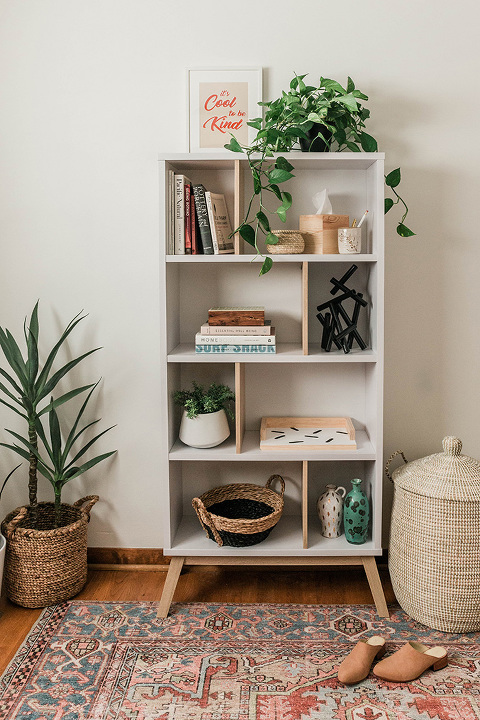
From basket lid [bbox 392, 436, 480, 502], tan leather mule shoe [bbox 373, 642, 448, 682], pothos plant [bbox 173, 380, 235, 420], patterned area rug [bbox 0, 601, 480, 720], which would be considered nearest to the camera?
patterned area rug [bbox 0, 601, 480, 720]

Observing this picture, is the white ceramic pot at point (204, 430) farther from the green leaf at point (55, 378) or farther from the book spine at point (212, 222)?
the book spine at point (212, 222)

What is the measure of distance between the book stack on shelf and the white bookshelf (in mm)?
56

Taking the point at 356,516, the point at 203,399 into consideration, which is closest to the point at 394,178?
the point at 203,399

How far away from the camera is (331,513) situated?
8.07 feet

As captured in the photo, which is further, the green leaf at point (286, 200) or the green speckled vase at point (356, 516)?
the green speckled vase at point (356, 516)

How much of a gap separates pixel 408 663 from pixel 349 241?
1328 mm

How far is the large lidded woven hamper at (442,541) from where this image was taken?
2.17 metres

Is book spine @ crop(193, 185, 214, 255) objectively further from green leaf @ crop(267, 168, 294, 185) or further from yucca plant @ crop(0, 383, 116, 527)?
yucca plant @ crop(0, 383, 116, 527)

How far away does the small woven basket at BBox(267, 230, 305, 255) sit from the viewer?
2.27 metres

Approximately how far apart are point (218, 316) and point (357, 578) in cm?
117

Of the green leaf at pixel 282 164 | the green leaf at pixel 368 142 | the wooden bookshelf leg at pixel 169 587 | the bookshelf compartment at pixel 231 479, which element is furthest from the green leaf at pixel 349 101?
the wooden bookshelf leg at pixel 169 587

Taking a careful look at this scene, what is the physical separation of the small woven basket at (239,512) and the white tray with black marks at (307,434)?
0.20 m

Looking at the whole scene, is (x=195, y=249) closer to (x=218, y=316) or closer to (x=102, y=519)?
(x=218, y=316)

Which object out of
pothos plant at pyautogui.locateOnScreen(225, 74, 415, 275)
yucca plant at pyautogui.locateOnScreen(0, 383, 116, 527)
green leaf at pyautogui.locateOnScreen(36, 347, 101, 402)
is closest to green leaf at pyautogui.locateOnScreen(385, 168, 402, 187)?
pothos plant at pyautogui.locateOnScreen(225, 74, 415, 275)
